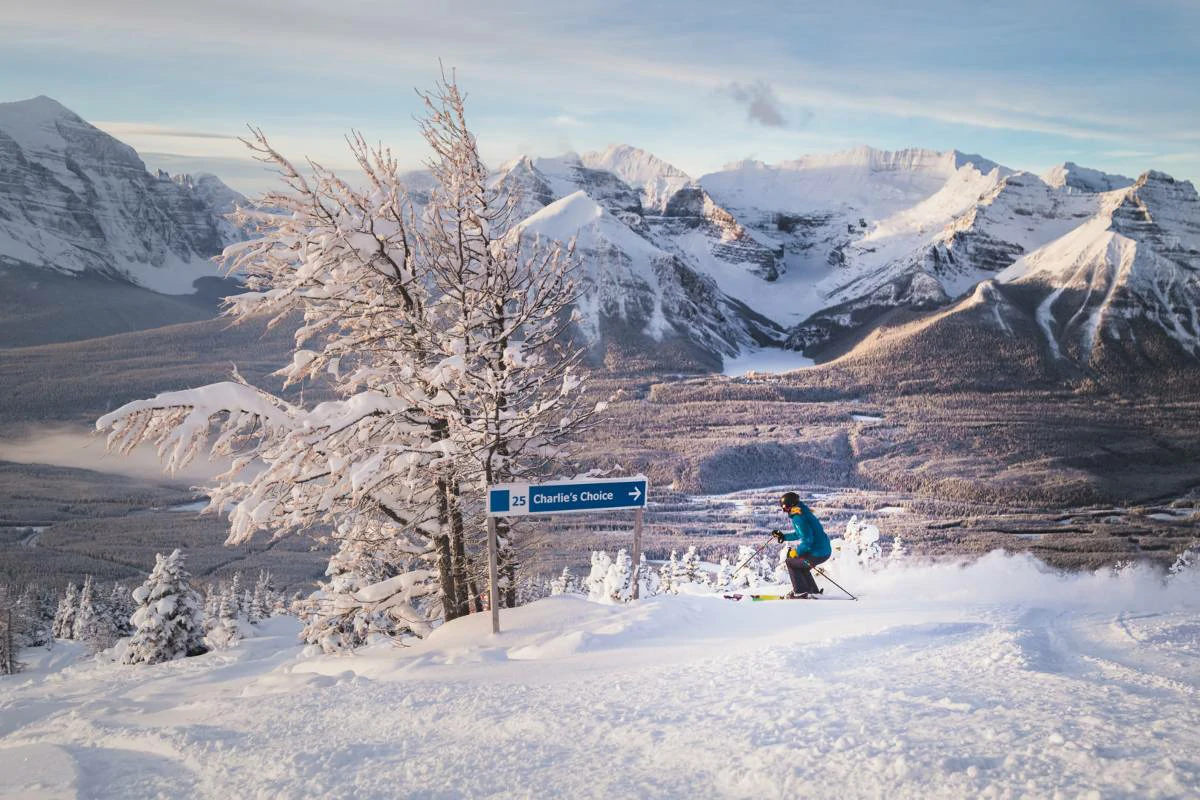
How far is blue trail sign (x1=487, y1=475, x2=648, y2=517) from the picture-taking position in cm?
1067

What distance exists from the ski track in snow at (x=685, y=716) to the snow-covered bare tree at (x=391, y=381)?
2.49 metres

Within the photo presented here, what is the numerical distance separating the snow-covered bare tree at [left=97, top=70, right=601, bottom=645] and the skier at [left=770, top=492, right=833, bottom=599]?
3.60m

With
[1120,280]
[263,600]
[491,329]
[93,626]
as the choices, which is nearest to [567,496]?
[491,329]

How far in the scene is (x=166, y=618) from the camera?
28.9 m

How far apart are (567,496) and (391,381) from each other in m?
3.45

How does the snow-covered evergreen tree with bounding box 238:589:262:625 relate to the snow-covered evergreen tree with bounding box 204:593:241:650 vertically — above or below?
below

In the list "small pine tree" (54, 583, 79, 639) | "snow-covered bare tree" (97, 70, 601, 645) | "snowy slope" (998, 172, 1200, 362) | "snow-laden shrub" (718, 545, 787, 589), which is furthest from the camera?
"snowy slope" (998, 172, 1200, 362)

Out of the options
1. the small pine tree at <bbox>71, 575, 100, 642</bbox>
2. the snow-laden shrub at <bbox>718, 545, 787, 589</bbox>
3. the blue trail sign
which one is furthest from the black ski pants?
the small pine tree at <bbox>71, 575, 100, 642</bbox>

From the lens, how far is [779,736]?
5.29 meters

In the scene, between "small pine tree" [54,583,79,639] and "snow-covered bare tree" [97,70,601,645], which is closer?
"snow-covered bare tree" [97,70,601,645]

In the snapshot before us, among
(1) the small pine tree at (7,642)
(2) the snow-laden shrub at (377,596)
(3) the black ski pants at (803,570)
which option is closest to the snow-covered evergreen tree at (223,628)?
(1) the small pine tree at (7,642)

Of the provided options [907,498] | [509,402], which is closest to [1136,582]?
[509,402]

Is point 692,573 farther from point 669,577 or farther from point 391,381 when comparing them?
point 391,381

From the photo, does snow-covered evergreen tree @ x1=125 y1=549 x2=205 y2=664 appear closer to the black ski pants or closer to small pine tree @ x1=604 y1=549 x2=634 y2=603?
small pine tree @ x1=604 y1=549 x2=634 y2=603
